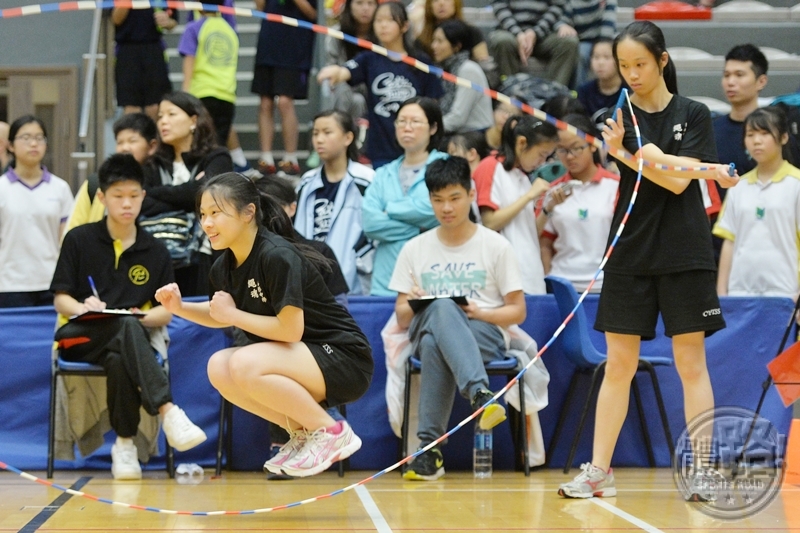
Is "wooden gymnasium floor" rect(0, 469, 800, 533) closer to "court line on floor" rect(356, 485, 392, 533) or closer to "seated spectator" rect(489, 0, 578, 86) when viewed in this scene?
"court line on floor" rect(356, 485, 392, 533)

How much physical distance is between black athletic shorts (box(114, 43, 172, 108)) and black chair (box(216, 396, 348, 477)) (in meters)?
3.15

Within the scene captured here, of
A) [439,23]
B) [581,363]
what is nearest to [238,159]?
[439,23]

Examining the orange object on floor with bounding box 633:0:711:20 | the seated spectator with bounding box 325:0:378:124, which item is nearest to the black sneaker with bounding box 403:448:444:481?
the seated spectator with bounding box 325:0:378:124

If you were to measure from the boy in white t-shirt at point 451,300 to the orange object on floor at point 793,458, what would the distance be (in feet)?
4.36

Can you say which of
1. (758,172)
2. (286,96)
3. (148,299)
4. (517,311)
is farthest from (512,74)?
(148,299)

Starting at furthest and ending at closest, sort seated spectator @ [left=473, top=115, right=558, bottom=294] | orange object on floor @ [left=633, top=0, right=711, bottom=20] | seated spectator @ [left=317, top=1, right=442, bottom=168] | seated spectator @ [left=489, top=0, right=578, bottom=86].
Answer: orange object on floor @ [left=633, top=0, right=711, bottom=20], seated spectator @ [left=489, top=0, right=578, bottom=86], seated spectator @ [left=317, top=1, right=442, bottom=168], seated spectator @ [left=473, top=115, right=558, bottom=294]

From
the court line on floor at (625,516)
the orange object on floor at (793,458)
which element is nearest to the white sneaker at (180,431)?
the court line on floor at (625,516)

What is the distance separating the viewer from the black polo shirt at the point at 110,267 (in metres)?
5.12

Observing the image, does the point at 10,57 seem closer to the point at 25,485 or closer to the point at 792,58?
the point at 25,485

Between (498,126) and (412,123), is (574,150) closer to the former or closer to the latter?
(412,123)

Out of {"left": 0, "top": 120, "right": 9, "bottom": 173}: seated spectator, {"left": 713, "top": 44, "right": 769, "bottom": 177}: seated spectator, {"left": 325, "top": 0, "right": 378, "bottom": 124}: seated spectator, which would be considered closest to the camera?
{"left": 713, "top": 44, "right": 769, "bottom": 177}: seated spectator

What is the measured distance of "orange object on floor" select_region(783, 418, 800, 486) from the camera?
468cm

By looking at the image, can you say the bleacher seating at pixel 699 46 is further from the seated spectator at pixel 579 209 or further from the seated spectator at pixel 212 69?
the seated spectator at pixel 579 209

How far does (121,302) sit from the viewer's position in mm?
5141
